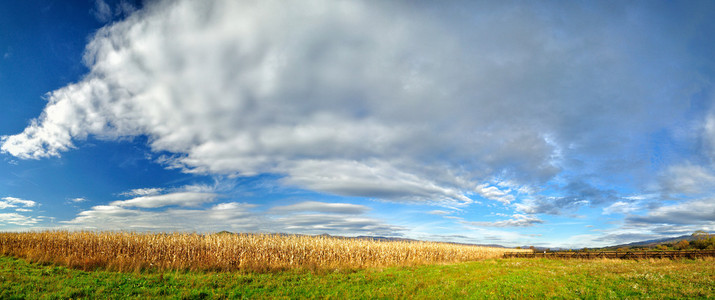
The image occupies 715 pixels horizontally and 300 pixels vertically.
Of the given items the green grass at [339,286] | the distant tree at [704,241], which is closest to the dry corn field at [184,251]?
the green grass at [339,286]

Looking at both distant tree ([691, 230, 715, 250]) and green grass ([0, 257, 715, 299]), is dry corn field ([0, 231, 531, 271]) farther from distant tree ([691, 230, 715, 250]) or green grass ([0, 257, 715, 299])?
distant tree ([691, 230, 715, 250])

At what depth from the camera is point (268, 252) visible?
32.0m

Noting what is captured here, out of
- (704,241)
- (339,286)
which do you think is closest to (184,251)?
(339,286)

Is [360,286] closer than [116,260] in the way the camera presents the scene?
Yes

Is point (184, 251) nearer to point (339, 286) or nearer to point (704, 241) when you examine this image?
point (339, 286)

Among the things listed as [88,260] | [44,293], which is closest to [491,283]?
[44,293]

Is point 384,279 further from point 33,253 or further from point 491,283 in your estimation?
point 33,253

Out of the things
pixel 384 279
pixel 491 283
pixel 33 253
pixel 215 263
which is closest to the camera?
pixel 491 283

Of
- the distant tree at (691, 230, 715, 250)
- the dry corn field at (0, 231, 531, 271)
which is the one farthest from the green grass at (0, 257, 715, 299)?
the distant tree at (691, 230, 715, 250)

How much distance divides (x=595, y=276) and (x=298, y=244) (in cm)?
2687

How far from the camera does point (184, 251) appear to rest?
101 ft

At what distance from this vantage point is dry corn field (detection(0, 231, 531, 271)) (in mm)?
26578

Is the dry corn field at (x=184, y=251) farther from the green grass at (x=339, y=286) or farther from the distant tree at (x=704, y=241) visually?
the distant tree at (x=704, y=241)

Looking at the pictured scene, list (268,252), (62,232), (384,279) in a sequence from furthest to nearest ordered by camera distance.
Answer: (62,232) → (268,252) → (384,279)
